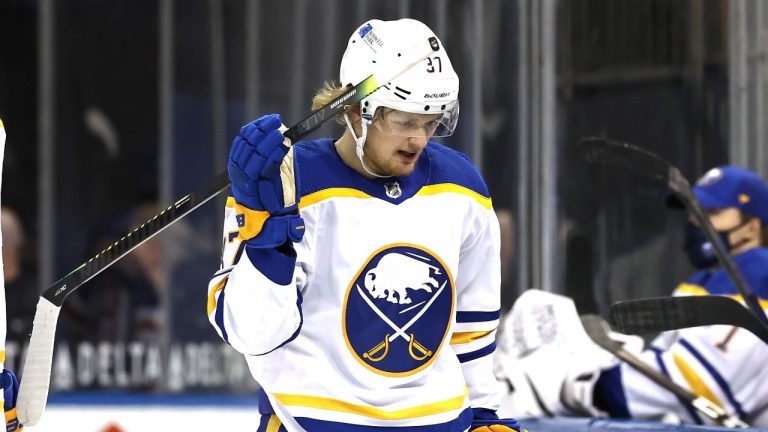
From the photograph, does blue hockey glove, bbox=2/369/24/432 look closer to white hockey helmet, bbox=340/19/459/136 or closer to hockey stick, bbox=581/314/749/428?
white hockey helmet, bbox=340/19/459/136

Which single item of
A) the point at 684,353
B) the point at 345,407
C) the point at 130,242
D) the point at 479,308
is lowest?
the point at 684,353

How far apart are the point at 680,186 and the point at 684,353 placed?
1.36ft

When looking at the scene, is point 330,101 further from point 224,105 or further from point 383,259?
point 224,105

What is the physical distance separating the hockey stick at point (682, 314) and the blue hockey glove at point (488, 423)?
3.33ft

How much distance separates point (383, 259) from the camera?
6.30 ft

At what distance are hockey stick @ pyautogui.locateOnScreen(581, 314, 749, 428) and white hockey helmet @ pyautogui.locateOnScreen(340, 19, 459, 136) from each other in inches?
65.5

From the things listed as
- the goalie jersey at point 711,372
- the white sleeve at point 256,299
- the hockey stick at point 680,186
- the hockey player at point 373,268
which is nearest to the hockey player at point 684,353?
the goalie jersey at point 711,372

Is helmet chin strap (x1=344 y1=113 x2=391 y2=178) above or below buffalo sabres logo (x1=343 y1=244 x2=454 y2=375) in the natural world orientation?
above

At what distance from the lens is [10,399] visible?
2078 millimetres

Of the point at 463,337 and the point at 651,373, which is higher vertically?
the point at 463,337

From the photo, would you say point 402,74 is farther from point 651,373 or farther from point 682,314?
point 651,373

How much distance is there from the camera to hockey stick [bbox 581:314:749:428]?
3.37 m

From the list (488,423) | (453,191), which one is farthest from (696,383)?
(453,191)

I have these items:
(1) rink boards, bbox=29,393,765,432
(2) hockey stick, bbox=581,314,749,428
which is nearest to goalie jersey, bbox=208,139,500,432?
(1) rink boards, bbox=29,393,765,432
